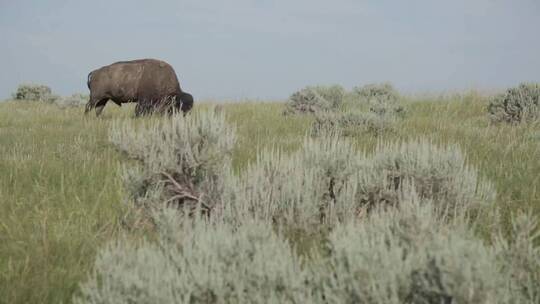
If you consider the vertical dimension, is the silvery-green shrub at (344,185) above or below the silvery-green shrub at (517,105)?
below

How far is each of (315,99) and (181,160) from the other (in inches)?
425

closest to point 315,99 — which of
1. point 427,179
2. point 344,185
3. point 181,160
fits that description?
point 427,179

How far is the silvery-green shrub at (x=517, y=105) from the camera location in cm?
1138

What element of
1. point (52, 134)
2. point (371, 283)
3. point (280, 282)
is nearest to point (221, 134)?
point (280, 282)

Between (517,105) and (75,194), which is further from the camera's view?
(517,105)

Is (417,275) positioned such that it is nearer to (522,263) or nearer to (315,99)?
(522,263)

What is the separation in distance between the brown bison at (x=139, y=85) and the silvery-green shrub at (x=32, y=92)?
1245cm

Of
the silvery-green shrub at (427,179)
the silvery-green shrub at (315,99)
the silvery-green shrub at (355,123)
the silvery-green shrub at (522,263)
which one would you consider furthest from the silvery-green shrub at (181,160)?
the silvery-green shrub at (315,99)

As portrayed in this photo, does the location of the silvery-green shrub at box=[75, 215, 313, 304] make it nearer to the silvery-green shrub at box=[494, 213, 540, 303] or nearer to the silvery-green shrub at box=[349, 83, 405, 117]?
the silvery-green shrub at box=[494, 213, 540, 303]

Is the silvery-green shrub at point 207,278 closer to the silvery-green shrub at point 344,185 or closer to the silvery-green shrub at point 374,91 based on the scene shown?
the silvery-green shrub at point 344,185

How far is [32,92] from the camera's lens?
27.2m

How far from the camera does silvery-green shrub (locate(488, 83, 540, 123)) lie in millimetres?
11375

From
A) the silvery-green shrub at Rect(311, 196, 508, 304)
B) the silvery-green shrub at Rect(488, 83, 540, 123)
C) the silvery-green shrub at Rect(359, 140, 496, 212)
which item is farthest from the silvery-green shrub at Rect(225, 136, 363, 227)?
the silvery-green shrub at Rect(488, 83, 540, 123)

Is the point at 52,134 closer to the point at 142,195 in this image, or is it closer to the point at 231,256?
the point at 142,195
